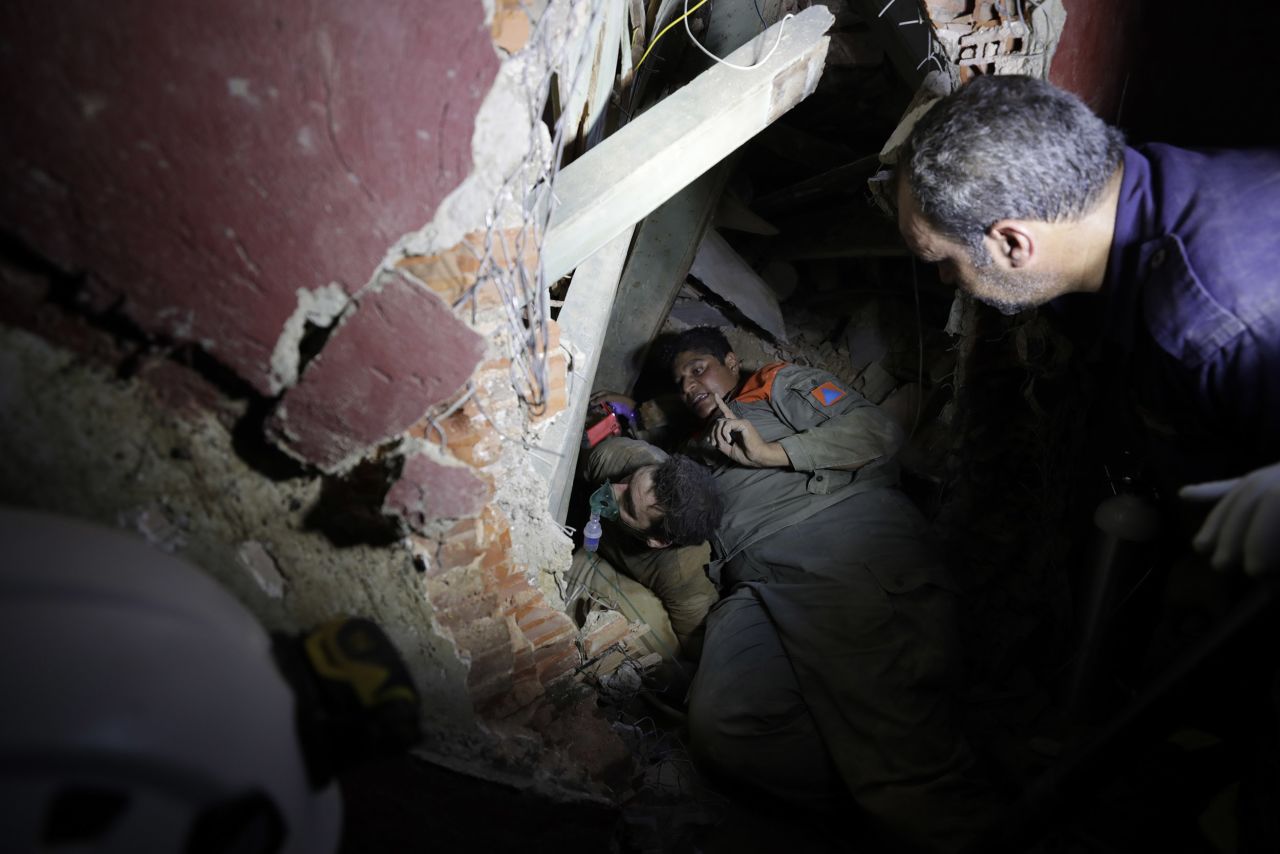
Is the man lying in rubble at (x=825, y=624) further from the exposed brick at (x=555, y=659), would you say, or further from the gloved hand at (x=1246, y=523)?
the gloved hand at (x=1246, y=523)

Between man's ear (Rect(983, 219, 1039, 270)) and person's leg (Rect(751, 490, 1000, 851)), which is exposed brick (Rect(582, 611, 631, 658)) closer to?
person's leg (Rect(751, 490, 1000, 851))

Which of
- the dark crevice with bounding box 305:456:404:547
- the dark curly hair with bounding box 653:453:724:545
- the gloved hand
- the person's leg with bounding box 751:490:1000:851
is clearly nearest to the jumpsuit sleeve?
the person's leg with bounding box 751:490:1000:851

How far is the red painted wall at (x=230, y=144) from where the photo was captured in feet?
2.81

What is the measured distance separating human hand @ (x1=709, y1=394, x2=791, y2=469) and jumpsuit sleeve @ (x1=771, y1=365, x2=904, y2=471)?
0.21 feet

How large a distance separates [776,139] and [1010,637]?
2.85 m

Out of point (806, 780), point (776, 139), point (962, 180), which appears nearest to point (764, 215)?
point (776, 139)

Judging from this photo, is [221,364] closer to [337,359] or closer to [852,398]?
[337,359]

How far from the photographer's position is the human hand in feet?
10.2

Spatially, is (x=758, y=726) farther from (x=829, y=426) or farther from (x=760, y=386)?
(x=760, y=386)

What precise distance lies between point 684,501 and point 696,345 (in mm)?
1197

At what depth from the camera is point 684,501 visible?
288cm

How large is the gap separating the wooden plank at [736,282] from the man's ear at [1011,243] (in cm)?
255

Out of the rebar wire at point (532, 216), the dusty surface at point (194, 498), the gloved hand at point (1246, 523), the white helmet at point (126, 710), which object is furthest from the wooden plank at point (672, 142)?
the gloved hand at point (1246, 523)

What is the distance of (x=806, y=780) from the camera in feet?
8.02
